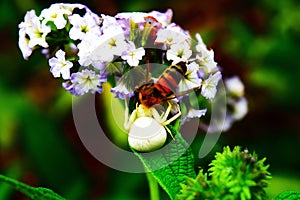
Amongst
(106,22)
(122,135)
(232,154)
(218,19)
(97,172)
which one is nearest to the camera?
(232,154)

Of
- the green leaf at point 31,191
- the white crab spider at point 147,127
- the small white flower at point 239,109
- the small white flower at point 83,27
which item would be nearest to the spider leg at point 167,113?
the white crab spider at point 147,127

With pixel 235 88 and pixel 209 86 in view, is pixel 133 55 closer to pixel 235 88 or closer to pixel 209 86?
pixel 209 86

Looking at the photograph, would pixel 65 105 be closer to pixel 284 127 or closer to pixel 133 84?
pixel 284 127

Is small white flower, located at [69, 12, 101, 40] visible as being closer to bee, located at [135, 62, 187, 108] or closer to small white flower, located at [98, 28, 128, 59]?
small white flower, located at [98, 28, 128, 59]

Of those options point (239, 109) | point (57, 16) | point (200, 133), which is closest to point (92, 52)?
point (57, 16)

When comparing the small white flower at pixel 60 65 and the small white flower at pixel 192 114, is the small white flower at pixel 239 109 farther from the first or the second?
the small white flower at pixel 60 65

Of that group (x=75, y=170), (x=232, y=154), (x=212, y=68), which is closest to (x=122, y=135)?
(x=75, y=170)
